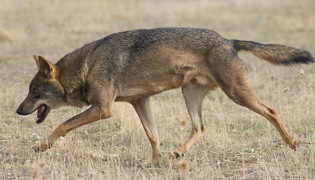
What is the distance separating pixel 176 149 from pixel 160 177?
1.06 metres

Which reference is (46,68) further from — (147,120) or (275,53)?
(275,53)

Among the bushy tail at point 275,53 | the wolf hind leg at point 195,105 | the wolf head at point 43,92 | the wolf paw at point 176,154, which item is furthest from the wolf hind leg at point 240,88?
the wolf head at point 43,92

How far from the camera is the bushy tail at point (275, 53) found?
7797 mm

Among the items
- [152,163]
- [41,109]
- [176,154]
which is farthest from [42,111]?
[176,154]

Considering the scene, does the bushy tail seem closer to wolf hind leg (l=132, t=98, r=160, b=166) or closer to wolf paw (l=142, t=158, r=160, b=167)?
wolf hind leg (l=132, t=98, r=160, b=166)

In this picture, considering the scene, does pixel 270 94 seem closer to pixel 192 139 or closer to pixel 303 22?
pixel 192 139

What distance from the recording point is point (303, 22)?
21.0 m

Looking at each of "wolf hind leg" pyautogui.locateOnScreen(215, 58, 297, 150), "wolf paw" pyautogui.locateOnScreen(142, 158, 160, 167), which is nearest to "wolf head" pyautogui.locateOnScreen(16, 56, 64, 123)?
"wolf paw" pyautogui.locateOnScreen(142, 158, 160, 167)

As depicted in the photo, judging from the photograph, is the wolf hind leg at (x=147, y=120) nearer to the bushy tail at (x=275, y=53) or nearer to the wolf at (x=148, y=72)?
the wolf at (x=148, y=72)

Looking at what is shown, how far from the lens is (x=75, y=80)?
301 inches

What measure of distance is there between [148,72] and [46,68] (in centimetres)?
136

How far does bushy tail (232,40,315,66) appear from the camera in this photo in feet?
25.6

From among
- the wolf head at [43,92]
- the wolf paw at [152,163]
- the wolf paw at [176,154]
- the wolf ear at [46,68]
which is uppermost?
→ the wolf ear at [46,68]

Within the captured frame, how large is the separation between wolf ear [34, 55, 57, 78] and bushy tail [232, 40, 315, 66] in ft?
8.12
